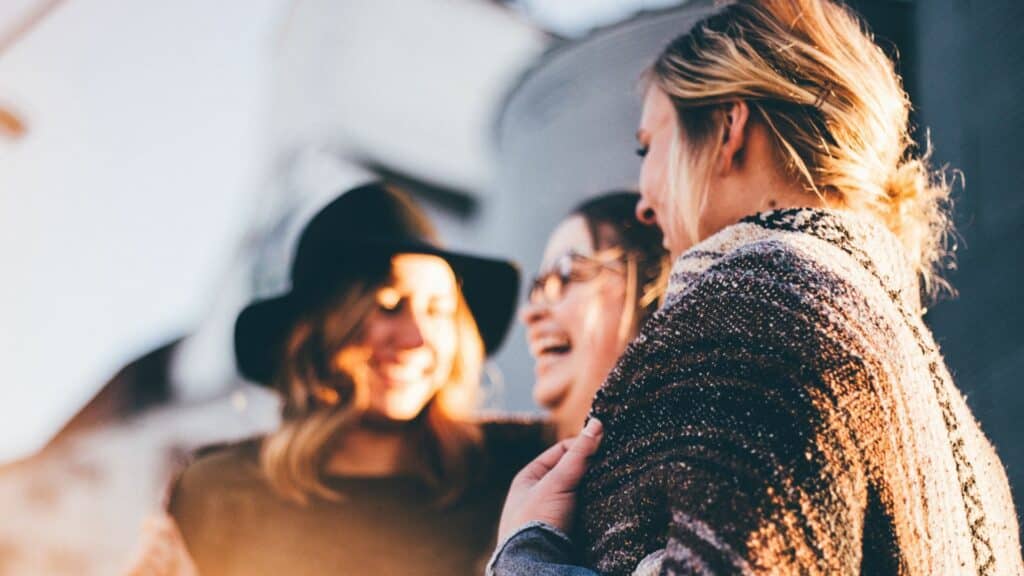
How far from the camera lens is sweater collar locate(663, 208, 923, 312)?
88cm

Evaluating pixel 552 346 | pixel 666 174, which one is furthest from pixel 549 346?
pixel 666 174

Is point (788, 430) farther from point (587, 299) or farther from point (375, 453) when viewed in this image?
point (375, 453)

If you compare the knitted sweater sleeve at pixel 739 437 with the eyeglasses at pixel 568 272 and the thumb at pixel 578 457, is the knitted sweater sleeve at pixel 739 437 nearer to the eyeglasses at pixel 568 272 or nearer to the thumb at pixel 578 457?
the thumb at pixel 578 457

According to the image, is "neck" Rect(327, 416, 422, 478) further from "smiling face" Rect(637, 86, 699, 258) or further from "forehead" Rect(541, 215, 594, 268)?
"smiling face" Rect(637, 86, 699, 258)

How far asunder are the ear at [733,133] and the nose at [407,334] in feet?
2.45

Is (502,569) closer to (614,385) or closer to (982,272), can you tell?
(614,385)

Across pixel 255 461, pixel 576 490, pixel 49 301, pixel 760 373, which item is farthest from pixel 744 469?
pixel 49 301

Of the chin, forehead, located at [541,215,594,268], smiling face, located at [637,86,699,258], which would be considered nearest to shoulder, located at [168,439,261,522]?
the chin

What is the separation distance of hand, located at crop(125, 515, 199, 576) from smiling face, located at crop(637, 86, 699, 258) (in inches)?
37.8

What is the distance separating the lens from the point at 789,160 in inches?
39.9

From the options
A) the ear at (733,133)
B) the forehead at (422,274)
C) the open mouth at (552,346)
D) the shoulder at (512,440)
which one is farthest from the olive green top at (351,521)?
the ear at (733,133)

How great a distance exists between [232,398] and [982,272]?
1176 mm

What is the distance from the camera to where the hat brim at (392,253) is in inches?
64.3

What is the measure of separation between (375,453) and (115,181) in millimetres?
684
